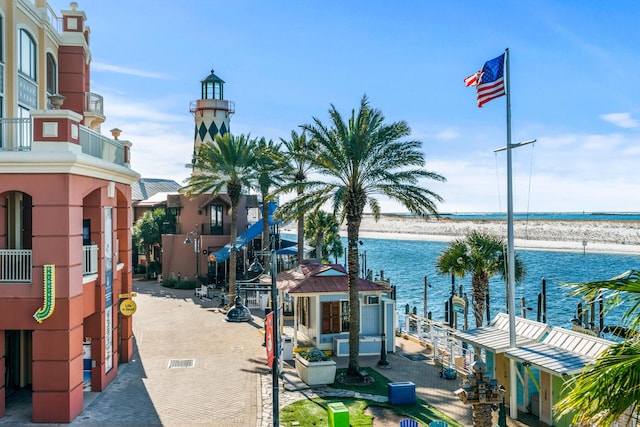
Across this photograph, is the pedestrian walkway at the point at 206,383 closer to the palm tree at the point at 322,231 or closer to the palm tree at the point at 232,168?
the palm tree at the point at 232,168

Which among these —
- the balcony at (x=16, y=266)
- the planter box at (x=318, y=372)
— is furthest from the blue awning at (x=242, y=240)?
the balcony at (x=16, y=266)

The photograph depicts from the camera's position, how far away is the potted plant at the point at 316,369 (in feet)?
65.5

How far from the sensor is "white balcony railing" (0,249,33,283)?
16.0 metres

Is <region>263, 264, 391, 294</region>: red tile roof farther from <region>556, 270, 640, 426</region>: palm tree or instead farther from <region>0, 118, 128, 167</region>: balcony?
<region>556, 270, 640, 426</region>: palm tree

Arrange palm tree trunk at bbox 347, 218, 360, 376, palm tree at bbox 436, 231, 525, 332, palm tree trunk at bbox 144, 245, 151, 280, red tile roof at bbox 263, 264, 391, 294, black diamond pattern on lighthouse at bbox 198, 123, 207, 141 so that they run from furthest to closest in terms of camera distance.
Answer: black diamond pattern on lighthouse at bbox 198, 123, 207, 141
palm tree trunk at bbox 144, 245, 151, 280
palm tree at bbox 436, 231, 525, 332
red tile roof at bbox 263, 264, 391, 294
palm tree trunk at bbox 347, 218, 360, 376

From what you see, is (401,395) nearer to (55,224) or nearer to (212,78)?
(55,224)


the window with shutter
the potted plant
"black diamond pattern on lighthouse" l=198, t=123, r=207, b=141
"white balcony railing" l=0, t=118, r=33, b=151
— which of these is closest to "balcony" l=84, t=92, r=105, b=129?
"white balcony railing" l=0, t=118, r=33, b=151

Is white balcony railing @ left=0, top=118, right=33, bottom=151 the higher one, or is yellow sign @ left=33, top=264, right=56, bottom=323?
white balcony railing @ left=0, top=118, right=33, bottom=151

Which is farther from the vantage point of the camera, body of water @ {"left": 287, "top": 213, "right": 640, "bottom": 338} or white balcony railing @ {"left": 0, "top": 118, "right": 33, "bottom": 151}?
body of water @ {"left": 287, "top": 213, "right": 640, "bottom": 338}

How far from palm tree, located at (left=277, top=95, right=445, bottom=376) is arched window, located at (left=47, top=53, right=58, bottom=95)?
979 cm

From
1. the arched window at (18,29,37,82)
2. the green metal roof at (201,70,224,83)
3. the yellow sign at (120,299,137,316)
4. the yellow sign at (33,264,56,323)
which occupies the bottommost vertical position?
the yellow sign at (120,299,137,316)

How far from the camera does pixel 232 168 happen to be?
3653 centimetres

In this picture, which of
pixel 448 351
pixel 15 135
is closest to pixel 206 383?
pixel 448 351

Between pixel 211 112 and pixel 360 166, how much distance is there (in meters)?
32.3
